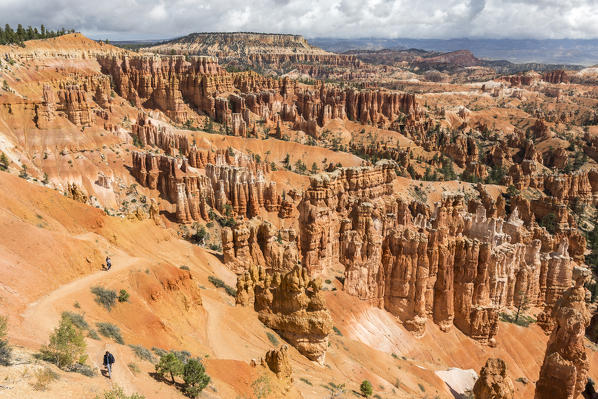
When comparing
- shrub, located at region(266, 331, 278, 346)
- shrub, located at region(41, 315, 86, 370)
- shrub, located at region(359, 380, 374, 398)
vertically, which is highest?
shrub, located at region(41, 315, 86, 370)

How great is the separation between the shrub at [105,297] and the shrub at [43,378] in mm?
6655

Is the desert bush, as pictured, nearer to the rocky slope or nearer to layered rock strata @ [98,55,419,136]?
the rocky slope

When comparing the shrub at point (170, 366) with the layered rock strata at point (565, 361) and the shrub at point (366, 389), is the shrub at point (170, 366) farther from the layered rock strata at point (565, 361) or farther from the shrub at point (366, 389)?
the layered rock strata at point (565, 361)

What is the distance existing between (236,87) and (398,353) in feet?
324

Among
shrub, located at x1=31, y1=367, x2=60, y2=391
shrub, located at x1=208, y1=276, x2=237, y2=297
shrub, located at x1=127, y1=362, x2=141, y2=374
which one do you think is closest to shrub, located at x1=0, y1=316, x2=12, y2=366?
shrub, located at x1=31, y1=367, x2=60, y2=391

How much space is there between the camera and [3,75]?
6750cm

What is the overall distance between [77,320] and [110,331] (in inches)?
47.2

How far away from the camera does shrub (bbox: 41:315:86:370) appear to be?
476 inches

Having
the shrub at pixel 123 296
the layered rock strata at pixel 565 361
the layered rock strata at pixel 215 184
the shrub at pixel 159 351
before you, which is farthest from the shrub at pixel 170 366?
the layered rock strata at pixel 215 184

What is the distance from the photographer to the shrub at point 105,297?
703 inches

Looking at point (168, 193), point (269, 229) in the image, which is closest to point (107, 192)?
point (168, 193)

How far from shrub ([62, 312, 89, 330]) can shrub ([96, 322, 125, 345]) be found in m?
0.51

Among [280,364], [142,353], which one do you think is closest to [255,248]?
[280,364]

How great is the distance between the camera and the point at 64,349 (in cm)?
1217
